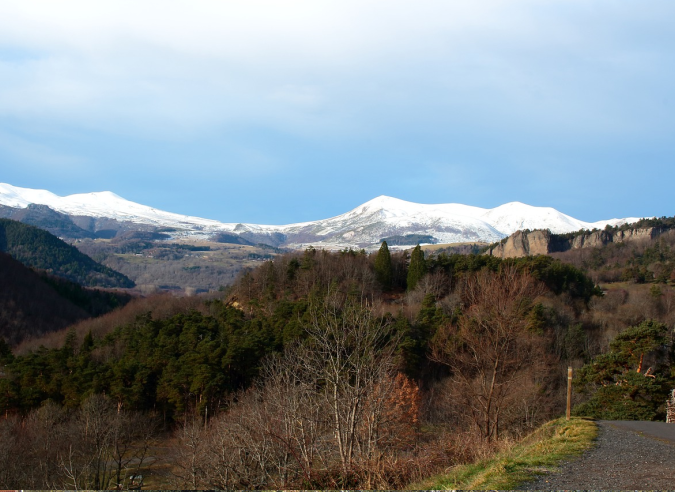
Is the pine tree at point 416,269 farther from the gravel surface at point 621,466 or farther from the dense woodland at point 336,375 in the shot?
the gravel surface at point 621,466

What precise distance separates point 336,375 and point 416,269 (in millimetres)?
41946

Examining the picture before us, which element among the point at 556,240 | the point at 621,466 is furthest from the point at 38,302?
the point at 621,466

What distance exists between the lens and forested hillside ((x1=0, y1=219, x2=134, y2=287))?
5758 inches

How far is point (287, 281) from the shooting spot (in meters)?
52.0

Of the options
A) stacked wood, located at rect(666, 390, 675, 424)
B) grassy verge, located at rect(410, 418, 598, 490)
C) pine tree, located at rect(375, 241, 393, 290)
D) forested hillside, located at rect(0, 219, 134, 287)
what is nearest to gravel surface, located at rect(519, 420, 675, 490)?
grassy verge, located at rect(410, 418, 598, 490)

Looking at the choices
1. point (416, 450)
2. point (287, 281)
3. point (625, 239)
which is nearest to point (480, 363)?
point (416, 450)

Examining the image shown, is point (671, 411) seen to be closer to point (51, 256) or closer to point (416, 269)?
point (416, 269)

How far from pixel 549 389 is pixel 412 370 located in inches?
358

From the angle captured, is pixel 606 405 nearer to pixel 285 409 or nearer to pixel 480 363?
pixel 480 363

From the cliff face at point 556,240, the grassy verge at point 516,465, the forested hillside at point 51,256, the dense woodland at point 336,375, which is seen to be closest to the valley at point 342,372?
the dense woodland at point 336,375

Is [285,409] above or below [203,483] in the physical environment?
above

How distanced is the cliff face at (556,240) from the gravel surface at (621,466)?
83214mm

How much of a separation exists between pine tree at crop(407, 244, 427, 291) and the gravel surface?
38.5 meters

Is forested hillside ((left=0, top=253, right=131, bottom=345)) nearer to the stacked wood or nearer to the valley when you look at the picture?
the valley
